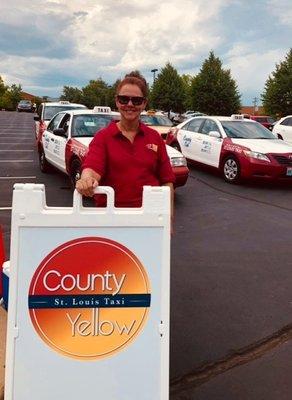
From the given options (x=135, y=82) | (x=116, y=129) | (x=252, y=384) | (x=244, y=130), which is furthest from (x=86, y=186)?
(x=244, y=130)

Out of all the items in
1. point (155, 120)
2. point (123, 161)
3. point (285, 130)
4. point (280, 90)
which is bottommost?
point (123, 161)

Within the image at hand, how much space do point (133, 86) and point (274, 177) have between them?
7716 millimetres

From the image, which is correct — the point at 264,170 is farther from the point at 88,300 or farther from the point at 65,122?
the point at 88,300

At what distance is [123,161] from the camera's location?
8.95 feet

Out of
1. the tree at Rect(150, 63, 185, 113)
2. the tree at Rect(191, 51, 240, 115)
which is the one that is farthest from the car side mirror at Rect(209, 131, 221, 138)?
the tree at Rect(150, 63, 185, 113)

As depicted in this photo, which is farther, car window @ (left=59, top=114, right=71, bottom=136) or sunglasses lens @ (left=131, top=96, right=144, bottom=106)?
car window @ (left=59, top=114, right=71, bottom=136)

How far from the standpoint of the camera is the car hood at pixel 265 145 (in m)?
10.1

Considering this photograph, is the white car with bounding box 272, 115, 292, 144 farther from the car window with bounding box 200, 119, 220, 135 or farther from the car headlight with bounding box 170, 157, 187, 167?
the car headlight with bounding box 170, 157, 187, 167

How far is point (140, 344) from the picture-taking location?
2.27m

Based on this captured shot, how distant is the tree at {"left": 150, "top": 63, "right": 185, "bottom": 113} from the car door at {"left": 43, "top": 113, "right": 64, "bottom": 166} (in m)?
40.1

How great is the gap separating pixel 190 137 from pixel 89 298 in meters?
9.96

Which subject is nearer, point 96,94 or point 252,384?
point 252,384

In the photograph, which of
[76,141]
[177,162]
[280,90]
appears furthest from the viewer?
[280,90]

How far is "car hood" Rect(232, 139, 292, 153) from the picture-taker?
396 inches
